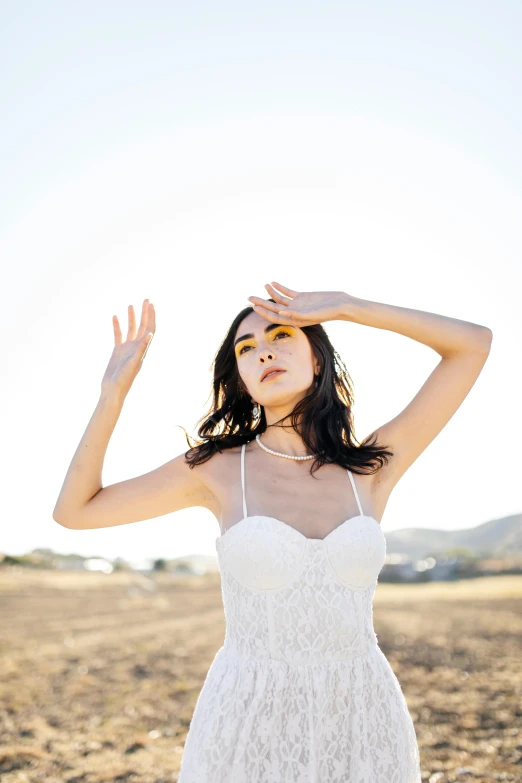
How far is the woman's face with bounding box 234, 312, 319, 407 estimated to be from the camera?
2.80 m

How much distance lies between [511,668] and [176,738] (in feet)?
16.8

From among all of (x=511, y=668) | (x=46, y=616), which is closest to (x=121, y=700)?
(x=511, y=668)

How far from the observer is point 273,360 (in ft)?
9.25

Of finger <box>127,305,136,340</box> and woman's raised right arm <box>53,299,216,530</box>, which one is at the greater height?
finger <box>127,305,136,340</box>

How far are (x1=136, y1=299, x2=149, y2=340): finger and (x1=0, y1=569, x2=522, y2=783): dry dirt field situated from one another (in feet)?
12.2

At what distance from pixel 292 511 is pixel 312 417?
0.43m

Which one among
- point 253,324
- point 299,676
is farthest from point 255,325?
point 299,676

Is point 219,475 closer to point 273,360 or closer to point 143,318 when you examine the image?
point 273,360

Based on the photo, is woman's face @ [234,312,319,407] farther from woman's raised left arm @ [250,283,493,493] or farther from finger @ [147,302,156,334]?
finger @ [147,302,156,334]

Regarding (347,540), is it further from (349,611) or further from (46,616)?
(46,616)

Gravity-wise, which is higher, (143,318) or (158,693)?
(143,318)

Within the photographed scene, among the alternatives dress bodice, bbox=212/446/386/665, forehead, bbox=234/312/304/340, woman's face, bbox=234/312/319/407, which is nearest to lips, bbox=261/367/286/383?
woman's face, bbox=234/312/319/407

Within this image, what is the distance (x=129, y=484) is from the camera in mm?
2785

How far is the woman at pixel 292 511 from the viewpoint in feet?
7.85
